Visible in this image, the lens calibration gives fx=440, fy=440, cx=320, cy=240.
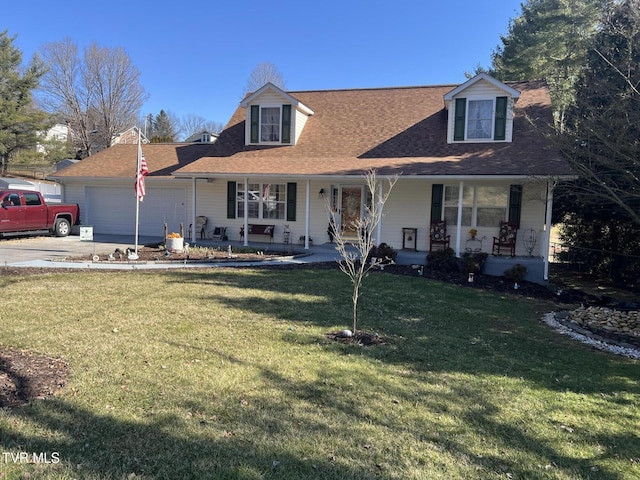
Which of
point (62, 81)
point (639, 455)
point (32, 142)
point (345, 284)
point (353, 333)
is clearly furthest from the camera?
point (62, 81)

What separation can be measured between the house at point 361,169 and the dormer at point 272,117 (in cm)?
4

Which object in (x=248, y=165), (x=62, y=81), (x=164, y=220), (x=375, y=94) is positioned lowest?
(x=164, y=220)

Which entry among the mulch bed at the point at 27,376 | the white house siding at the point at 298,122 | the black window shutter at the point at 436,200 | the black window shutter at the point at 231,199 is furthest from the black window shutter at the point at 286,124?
the mulch bed at the point at 27,376

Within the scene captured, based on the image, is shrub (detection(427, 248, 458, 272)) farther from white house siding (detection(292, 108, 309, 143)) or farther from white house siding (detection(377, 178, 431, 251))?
white house siding (detection(292, 108, 309, 143))

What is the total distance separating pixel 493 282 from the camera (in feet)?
37.1

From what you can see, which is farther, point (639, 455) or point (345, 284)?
point (345, 284)

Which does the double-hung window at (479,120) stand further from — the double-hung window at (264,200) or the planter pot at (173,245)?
the planter pot at (173,245)

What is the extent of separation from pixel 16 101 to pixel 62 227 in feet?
84.8

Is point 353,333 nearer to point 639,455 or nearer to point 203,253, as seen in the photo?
point 639,455

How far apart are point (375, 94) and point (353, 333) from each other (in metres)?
14.6

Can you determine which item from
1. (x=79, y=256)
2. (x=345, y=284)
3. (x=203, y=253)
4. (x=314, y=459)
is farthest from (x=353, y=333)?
(x=79, y=256)

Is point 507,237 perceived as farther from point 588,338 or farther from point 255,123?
point 255,123

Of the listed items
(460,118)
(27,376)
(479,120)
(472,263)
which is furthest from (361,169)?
(27,376)

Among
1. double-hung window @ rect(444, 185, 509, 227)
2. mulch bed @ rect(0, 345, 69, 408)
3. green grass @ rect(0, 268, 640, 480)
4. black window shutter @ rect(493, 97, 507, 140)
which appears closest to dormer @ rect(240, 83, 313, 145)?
double-hung window @ rect(444, 185, 509, 227)
